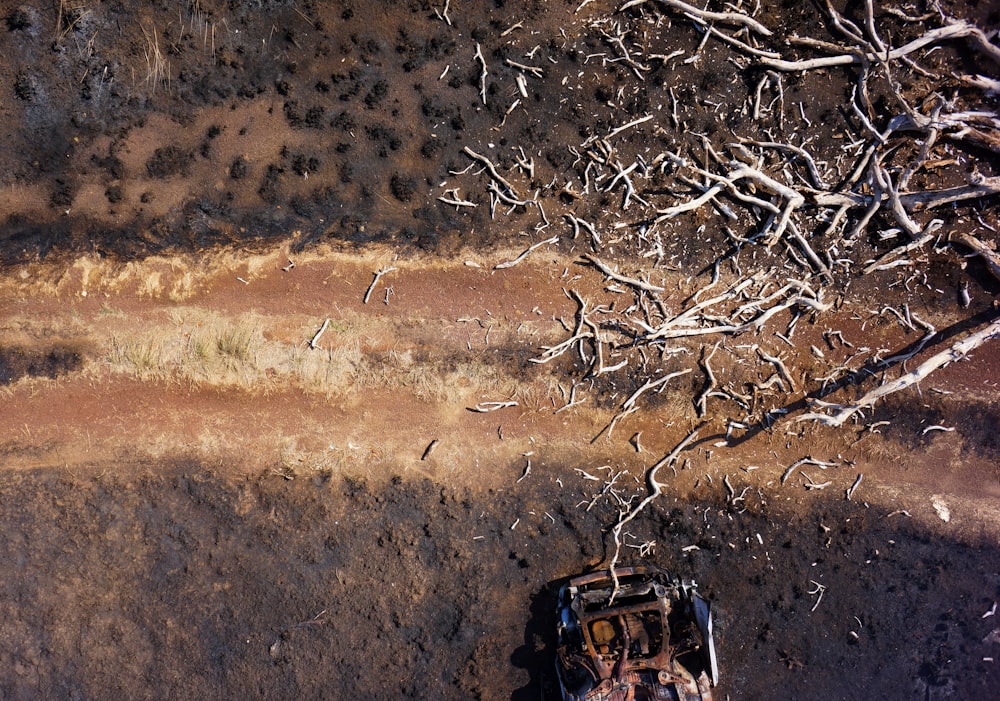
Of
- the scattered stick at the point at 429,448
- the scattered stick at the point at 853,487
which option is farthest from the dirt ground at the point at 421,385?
the scattered stick at the point at 853,487

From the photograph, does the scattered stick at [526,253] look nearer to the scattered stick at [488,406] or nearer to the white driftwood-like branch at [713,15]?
the scattered stick at [488,406]

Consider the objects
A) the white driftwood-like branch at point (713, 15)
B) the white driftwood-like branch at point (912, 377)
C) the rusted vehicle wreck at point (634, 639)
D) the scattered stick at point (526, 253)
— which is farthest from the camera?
the scattered stick at point (526, 253)

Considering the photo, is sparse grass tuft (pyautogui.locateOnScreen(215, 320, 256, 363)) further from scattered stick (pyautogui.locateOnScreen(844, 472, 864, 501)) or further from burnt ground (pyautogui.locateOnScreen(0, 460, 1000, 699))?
scattered stick (pyautogui.locateOnScreen(844, 472, 864, 501))

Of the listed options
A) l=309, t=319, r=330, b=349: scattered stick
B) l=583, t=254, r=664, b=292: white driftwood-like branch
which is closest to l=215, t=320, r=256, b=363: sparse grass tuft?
l=309, t=319, r=330, b=349: scattered stick

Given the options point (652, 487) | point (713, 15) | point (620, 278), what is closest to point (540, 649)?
point (652, 487)

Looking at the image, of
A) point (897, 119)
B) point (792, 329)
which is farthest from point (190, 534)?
point (897, 119)

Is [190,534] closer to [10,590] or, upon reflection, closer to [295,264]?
[10,590]
